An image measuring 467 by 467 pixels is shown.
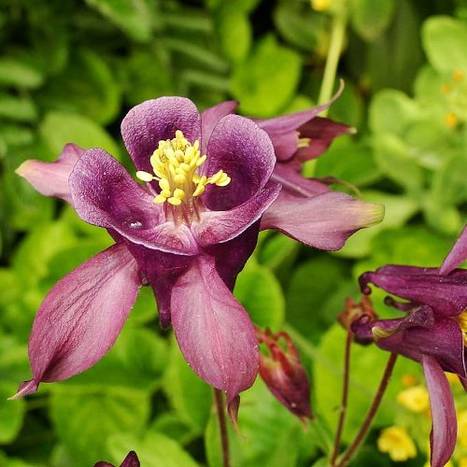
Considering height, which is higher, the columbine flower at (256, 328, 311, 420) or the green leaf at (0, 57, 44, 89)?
the columbine flower at (256, 328, 311, 420)

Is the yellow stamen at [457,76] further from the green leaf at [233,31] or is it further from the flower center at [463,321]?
the flower center at [463,321]

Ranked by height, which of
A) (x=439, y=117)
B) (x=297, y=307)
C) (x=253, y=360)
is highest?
(x=253, y=360)

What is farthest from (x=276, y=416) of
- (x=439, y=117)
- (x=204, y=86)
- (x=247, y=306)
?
(x=204, y=86)

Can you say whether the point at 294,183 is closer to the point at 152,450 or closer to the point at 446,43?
the point at 152,450

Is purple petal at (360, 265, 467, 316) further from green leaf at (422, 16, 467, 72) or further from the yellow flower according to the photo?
green leaf at (422, 16, 467, 72)

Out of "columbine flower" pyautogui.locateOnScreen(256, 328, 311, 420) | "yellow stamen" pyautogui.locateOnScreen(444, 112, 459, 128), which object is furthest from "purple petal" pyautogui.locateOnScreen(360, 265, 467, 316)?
"yellow stamen" pyautogui.locateOnScreen(444, 112, 459, 128)

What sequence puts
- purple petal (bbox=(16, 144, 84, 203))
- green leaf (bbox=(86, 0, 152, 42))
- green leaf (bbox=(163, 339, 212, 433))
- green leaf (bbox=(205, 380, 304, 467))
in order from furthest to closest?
green leaf (bbox=(86, 0, 152, 42)) < green leaf (bbox=(163, 339, 212, 433)) < green leaf (bbox=(205, 380, 304, 467)) < purple petal (bbox=(16, 144, 84, 203))

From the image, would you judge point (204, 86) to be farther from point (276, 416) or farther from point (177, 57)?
point (276, 416)

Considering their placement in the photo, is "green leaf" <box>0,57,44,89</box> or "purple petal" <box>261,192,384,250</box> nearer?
"purple petal" <box>261,192,384,250</box>
